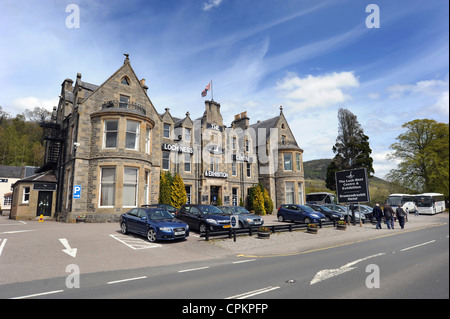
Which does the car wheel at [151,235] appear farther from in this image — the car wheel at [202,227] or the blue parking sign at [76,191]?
the blue parking sign at [76,191]

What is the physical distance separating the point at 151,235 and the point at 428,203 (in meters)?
37.6

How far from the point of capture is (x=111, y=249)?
39.5ft

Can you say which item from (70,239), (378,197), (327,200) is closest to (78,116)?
(70,239)

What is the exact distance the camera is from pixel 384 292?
5320 millimetres

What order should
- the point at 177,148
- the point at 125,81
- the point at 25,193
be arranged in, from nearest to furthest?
the point at 125,81 → the point at 25,193 → the point at 177,148

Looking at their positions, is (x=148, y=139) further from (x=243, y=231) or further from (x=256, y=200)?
(x=256, y=200)

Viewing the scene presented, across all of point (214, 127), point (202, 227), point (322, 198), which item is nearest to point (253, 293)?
point (202, 227)

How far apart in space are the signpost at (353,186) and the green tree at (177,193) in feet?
48.1

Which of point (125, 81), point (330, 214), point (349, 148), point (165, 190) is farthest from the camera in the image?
point (349, 148)

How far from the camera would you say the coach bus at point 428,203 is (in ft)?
114

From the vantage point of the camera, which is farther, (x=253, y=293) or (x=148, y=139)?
(x=148, y=139)
